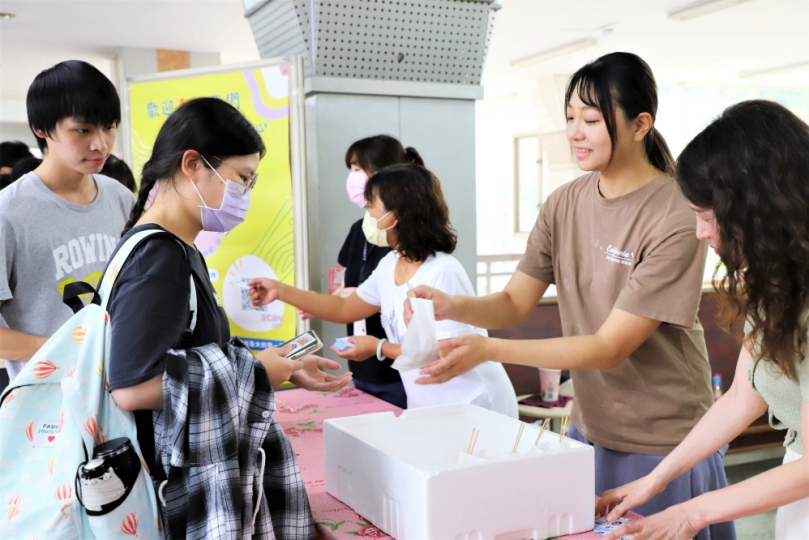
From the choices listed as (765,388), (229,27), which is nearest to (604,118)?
(765,388)

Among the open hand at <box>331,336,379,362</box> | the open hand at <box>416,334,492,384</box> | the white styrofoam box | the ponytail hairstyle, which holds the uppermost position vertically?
the ponytail hairstyle

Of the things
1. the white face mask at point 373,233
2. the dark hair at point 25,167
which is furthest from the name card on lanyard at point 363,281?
the dark hair at point 25,167

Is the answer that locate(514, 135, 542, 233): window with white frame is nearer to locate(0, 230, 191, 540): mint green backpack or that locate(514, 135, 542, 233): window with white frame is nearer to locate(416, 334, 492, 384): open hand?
locate(416, 334, 492, 384): open hand

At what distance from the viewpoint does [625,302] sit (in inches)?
61.5

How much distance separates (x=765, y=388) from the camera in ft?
4.33

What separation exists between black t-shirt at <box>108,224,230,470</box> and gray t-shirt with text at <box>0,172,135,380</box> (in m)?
0.80

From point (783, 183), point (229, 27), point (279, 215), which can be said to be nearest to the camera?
point (783, 183)

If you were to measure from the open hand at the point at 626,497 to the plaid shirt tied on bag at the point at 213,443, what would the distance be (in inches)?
25.5

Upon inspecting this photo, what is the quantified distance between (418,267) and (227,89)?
1.44 metres

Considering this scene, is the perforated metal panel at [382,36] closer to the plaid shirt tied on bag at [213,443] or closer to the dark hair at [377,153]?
the dark hair at [377,153]

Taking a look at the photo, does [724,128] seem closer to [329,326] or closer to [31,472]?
[31,472]

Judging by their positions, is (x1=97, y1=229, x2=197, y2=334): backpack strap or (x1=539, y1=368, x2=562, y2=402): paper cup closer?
(x1=97, y1=229, x2=197, y2=334): backpack strap

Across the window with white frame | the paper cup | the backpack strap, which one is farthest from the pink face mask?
the window with white frame

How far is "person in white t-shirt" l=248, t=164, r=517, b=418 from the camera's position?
208cm
